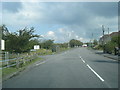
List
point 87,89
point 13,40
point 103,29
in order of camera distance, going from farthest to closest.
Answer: point 103,29, point 13,40, point 87,89

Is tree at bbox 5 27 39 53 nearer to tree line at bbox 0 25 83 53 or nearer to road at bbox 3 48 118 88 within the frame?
tree line at bbox 0 25 83 53

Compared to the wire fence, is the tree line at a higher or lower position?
higher

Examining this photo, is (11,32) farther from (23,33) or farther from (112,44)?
(112,44)

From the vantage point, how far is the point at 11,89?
822 cm

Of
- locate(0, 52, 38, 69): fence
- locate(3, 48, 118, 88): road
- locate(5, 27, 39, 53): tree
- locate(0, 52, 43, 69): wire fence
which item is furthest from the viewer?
locate(5, 27, 39, 53): tree

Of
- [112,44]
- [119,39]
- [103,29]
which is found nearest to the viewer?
[119,39]

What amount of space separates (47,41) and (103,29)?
31.0m

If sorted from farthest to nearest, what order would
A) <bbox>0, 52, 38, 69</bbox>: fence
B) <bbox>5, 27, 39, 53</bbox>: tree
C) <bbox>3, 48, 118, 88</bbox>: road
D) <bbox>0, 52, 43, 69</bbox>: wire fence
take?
<bbox>5, 27, 39, 53</bbox>: tree → <bbox>0, 52, 43, 69</bbox>: wire fence → <bbox>0, 52, 38, 69</bbox>: fence → <bbox>3, 48, 118, 88</bbox>: road

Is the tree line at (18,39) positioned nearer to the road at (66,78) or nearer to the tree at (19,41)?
the tree at (19,41)

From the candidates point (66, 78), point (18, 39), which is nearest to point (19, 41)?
point (18, 39)

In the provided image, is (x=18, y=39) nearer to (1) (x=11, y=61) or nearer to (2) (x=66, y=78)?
(1) (x=11, y=61)

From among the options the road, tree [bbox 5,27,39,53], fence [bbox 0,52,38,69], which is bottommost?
the road

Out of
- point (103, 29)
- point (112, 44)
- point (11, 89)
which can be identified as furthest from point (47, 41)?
point (11, 89)

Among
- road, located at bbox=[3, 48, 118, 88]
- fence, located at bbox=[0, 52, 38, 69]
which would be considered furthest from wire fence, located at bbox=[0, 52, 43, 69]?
road, located at bbox=[3, 48, 118, 88]
